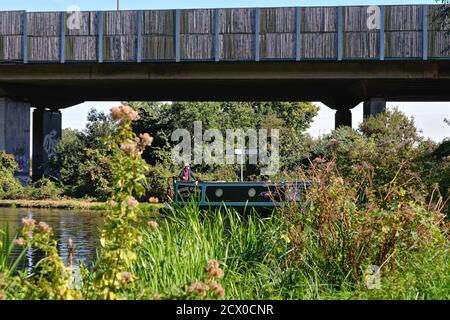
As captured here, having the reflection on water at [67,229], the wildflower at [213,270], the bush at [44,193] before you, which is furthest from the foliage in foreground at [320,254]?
the bush at [44,193]

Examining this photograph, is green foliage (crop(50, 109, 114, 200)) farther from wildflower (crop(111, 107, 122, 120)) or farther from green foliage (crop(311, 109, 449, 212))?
wildflower (crop(111, 107, 122, 120))

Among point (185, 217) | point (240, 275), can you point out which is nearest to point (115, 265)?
point (240, 275)

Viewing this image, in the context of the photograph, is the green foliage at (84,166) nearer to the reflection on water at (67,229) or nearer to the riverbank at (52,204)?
the riverbank at (52,204)

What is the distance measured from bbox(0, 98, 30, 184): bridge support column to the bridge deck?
3683 mm

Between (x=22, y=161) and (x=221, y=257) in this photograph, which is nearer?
(x=221, y=257)

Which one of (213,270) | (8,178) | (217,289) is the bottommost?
(8,178)

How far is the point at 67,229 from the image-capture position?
65.7 feet

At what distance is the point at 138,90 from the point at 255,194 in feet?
69.0

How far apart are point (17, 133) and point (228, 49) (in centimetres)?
1301

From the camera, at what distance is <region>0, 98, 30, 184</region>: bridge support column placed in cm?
3766

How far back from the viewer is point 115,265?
17.4 ft

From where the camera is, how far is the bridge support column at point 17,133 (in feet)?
124

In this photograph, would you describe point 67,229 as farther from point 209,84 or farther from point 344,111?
point 344,111

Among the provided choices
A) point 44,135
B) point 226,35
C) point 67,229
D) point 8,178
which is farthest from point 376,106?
point 67,229
